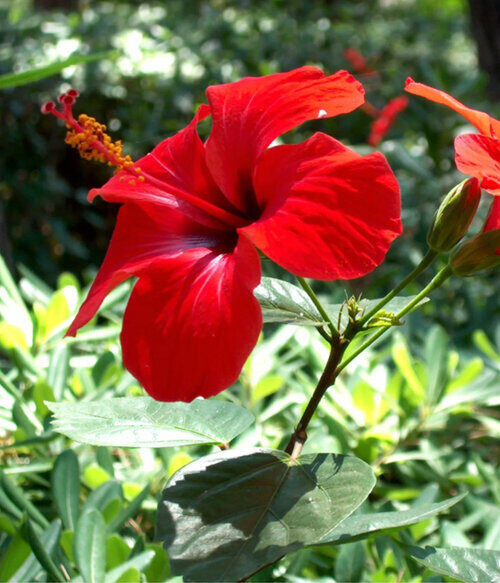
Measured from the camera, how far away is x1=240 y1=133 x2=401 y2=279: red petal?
0.61m

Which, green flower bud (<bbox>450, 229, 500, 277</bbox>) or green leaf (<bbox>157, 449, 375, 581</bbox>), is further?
green flower bud (<bbox>450, 229, 500, 277</bbox>)

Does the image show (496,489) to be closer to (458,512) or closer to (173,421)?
(458,512)

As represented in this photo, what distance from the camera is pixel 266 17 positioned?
15.0ft

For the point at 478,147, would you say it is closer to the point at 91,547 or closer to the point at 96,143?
the point at 96,143

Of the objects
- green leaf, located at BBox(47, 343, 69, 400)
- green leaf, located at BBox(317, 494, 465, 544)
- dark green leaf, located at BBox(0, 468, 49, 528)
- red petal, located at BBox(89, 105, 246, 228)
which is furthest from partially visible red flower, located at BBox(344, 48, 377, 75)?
green leaf, located at BBox(317, 494, 465, 544)

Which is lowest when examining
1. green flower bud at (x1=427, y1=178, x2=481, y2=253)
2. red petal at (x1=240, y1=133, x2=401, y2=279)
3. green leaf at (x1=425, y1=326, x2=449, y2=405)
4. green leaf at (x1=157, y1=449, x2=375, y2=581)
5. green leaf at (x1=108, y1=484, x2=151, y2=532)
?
green leaf at (x1=425, y1=326, x2=449, y2=405)

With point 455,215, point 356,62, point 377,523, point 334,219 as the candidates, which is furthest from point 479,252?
point 356,62

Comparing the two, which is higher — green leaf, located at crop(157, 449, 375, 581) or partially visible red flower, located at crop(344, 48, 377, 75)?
green leaf, located at crop(157, 449, 375, 581)

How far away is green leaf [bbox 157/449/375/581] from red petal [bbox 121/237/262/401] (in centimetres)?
9

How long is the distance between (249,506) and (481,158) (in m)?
0.36

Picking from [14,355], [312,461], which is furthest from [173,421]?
[14,355]

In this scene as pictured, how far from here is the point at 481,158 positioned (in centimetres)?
65

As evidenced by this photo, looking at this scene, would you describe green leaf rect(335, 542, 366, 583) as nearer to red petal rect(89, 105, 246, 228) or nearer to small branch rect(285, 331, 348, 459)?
small branch rect(285, 331, 348, 459)

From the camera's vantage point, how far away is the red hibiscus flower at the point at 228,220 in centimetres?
62
